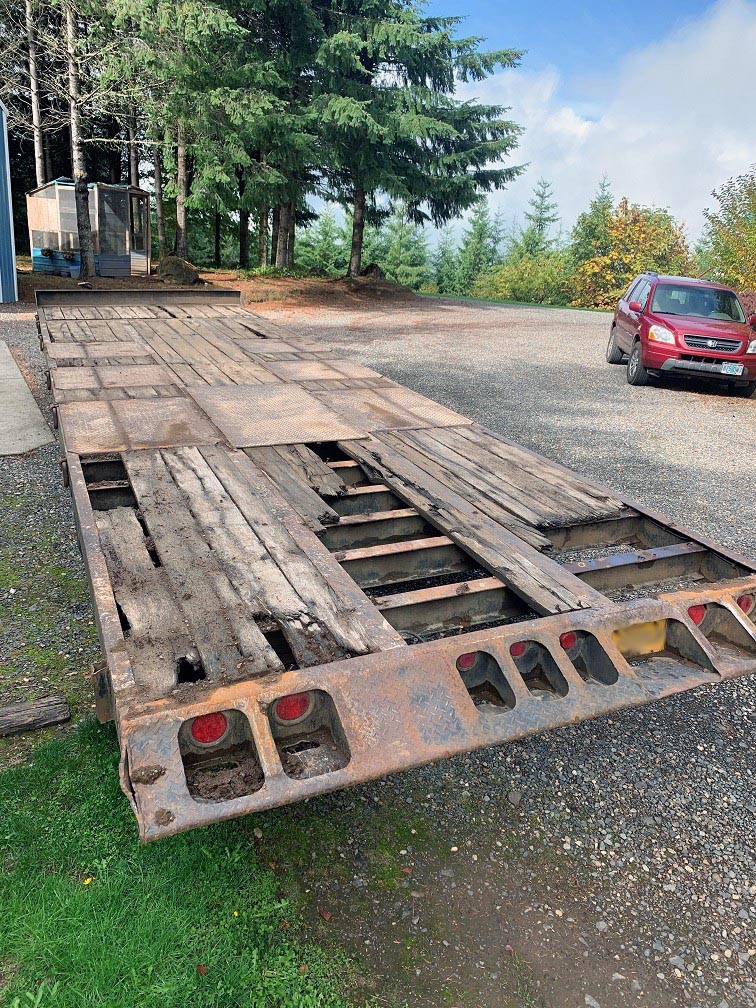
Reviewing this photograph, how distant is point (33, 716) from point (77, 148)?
62.5ft

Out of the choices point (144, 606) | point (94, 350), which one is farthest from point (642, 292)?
point (144, 606)

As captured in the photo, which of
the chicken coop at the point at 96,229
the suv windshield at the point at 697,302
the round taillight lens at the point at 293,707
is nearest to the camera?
the round taillight lens at the point at 293,707

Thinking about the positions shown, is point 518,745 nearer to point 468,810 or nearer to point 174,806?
point 468,810

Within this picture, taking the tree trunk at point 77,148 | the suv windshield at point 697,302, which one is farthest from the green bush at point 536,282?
the suv windshield at point 697,302

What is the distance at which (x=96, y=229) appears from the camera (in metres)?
22.9

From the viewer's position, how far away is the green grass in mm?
2145

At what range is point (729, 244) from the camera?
15.4 meters

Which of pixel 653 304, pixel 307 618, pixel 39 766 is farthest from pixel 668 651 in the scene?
pixel 653 304

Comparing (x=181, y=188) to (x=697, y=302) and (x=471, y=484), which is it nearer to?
(x=697, y=302)

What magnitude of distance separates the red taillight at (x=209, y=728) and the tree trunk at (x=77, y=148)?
19.4 metres

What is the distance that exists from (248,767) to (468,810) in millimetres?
1208

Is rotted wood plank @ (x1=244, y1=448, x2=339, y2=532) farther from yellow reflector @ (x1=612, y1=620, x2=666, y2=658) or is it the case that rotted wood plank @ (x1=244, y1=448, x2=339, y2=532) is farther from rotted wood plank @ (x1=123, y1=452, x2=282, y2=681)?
yellow reflector @ (x1=612, y1=620, x2=666, y2=658)

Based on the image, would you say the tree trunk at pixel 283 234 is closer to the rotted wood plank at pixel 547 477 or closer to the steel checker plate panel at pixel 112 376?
the steel checker plate panel at pixel 112 376

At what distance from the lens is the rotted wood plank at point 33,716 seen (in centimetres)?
319
